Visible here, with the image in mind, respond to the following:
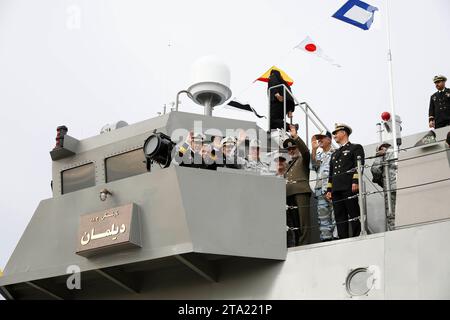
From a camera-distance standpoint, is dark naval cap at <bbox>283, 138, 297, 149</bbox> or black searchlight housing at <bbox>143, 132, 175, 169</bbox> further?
dark naval cap at <bbox>283, 138, 297, 149</bbox>

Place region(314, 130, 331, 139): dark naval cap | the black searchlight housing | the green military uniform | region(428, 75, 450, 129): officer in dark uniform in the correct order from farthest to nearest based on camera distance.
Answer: region(428, 75, 450, 129): officer in dark uniform
region(314, 130, 331, 139): dark naval cap
the green military uniform
the black searchlight housing

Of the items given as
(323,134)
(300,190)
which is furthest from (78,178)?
(323,134)

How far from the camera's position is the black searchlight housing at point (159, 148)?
35.0 feet

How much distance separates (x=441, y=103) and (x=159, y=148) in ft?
16.4

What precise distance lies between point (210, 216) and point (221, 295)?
122 cm

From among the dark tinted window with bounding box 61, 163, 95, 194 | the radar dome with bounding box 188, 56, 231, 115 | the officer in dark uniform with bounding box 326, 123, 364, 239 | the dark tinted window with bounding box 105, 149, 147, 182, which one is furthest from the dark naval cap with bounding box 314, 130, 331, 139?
the dark tinted window with bounding box 61, 163, 95, 194

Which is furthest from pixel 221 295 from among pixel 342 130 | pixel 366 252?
pixel 342 130

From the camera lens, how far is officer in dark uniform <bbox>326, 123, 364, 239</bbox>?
10.5 m

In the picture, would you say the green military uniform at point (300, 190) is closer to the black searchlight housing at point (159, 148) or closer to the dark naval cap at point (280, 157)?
the dark naval cap at point (280, 157)

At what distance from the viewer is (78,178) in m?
12.3

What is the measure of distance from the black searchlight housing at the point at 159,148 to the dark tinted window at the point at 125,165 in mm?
661

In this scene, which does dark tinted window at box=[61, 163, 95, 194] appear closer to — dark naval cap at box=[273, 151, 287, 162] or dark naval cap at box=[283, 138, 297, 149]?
dark naval cap at box=[273, 151, 287, 162]

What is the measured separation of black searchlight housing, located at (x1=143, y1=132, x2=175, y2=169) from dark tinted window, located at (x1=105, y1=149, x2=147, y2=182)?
66 centimetres
